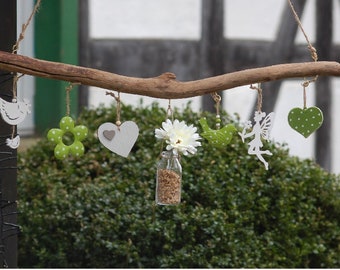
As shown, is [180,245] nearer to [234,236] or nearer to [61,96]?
[234,236]

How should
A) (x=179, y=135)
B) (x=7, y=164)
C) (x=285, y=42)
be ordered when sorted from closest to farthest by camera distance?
(x=179, y=135)
(x=7, y=164)
(x=285, y=42)

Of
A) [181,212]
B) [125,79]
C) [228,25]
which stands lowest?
[181,212]

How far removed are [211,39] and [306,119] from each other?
2522 millimetres

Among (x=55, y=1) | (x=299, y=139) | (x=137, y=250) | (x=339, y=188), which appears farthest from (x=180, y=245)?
(x=55, y=1)

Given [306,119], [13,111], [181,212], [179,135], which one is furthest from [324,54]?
[13,111]

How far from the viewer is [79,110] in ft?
17.7

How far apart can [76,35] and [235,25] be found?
902 mm

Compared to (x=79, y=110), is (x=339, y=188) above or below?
below

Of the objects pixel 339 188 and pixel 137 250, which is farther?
pixel 339 188

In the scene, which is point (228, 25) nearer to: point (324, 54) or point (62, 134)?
point (324, 54)

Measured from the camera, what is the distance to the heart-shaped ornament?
9.29 ft

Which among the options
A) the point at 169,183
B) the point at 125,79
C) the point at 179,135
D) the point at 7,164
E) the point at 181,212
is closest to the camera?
the point at 125,79

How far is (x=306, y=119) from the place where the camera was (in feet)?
9.32

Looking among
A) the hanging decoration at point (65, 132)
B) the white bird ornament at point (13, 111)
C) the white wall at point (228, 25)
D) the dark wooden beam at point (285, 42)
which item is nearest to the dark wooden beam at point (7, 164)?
the hanging decoration at point (65, 132)
